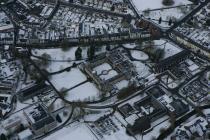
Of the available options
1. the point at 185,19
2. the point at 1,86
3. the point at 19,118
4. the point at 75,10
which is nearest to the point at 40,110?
the point at 19,118

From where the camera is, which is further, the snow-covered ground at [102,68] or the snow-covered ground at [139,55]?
the snow-covered ground at [139,55]

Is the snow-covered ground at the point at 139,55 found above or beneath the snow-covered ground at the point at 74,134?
above

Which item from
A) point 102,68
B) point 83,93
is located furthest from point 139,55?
point 83,93

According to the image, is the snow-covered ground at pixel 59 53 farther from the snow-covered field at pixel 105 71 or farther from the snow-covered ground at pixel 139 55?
the snow-covered ground at pixel 139 55

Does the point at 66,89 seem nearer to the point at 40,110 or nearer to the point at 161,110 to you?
the point at 40,110

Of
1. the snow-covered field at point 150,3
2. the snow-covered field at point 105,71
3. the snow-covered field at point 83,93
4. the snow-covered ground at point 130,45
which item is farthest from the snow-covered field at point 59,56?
the snow-covered field at point 150,3

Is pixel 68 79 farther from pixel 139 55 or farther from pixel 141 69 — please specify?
pixel 139 55

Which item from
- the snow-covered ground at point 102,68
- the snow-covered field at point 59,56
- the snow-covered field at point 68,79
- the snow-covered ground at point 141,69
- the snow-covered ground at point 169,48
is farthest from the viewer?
the snow-covered ground at point 169,48
